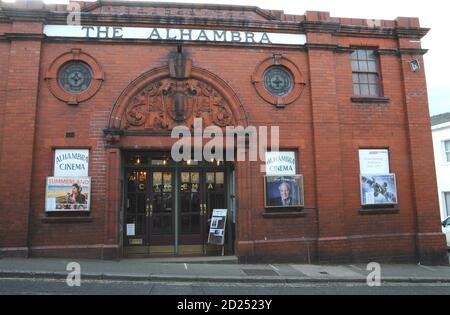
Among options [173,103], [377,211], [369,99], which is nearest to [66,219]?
[173,103]

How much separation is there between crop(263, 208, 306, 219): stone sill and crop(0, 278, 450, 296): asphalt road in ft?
7.63

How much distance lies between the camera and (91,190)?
992 centimetres

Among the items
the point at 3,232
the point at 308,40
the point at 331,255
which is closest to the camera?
the point at 3,232

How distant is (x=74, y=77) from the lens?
1034 cm

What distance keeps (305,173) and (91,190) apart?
18.4ft

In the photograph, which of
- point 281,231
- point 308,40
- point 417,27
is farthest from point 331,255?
point 417,27

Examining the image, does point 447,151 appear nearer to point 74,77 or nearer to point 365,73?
point 365,73

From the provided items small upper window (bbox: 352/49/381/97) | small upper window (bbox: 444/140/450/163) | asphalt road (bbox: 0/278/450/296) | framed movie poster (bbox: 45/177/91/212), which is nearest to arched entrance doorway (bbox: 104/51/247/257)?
framed movie poster (bbox: 45/177/91/212)

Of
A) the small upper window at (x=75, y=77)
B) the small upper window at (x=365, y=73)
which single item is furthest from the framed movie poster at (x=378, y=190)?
the small upper window at (x=75, y=77)

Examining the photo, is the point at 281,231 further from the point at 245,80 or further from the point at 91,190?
the point at 91,190

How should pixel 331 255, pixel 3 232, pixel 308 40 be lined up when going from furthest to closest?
1. pixel 308 40
2. pixel 331 255
3. pixel 3 232

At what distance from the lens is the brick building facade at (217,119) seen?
9852 mm

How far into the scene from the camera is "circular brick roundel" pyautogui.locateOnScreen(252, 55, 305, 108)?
35.7 ft

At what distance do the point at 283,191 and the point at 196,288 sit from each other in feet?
12.7
